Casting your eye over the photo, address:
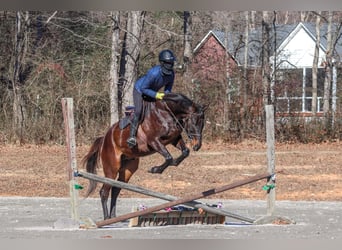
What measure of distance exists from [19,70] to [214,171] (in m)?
14.2

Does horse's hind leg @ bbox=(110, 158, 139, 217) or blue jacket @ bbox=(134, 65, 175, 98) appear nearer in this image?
blue jacket @ bbox=(134, 65, 175, 98)

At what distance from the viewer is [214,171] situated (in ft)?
79.6

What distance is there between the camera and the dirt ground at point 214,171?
20.5 m

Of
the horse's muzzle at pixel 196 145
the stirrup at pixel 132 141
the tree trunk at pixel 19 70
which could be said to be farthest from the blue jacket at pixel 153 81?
the tree trunk at pixel 19 70

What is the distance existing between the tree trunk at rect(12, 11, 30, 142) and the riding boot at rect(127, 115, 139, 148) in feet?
57.0

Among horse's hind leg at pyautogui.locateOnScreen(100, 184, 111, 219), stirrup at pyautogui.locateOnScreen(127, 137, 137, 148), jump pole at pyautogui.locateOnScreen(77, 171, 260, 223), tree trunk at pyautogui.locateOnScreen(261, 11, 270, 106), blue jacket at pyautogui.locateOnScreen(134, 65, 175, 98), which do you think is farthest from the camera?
tree trunk at pyautogui.locateOnScreen(261, 11, 270, 106)

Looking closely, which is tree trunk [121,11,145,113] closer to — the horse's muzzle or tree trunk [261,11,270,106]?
tree trunk [261,11,270,106]

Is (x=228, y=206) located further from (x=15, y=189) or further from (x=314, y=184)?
(x=15, y=189)

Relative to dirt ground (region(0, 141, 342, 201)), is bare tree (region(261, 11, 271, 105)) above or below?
above

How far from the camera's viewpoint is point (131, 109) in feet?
47.3

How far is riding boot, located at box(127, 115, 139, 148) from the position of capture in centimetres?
1401

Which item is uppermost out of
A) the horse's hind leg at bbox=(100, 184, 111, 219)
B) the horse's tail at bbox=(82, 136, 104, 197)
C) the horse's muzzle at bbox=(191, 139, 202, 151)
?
the horse's muzzle at bbox=(191, 139, 202, 151)

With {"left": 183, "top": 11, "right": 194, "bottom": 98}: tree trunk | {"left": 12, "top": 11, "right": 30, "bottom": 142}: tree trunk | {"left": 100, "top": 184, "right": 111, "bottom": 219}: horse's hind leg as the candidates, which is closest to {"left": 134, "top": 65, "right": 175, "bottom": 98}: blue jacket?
{"left": 100, "top": 184, "right": 111, "bottom": 219}: horse's hind leg
